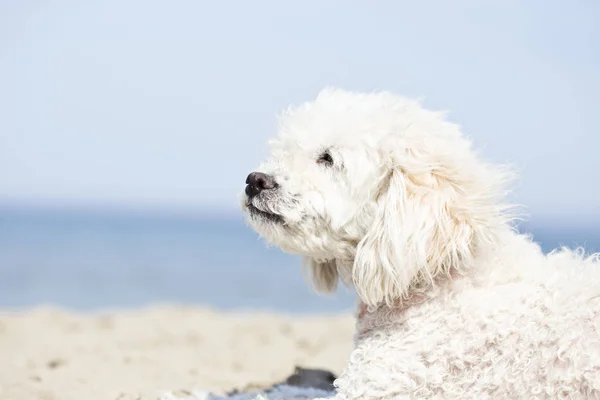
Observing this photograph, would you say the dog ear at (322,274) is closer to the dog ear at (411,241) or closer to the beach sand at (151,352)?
the dog ear at (411,241)

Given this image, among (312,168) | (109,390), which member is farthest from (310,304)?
(312,168)

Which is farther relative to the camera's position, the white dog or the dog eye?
the dog eye

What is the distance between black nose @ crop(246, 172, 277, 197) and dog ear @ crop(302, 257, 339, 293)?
565mm

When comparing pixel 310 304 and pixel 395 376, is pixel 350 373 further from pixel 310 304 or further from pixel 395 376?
pixel 310 304

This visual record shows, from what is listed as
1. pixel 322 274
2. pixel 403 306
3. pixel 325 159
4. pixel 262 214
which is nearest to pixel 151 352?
pixel 322 274

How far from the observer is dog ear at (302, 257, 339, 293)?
A: 4.14 m

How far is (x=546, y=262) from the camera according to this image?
3.50 m

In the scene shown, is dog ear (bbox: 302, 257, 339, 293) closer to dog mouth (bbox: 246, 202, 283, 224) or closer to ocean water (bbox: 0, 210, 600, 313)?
dog mouth (bbox: 246, 202, 283, 224)

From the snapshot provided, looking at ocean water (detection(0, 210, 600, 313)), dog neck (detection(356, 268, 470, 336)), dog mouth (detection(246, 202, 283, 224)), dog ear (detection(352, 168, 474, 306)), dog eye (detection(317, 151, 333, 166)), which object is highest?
ocean water (detection(0, 210, 600, 313))

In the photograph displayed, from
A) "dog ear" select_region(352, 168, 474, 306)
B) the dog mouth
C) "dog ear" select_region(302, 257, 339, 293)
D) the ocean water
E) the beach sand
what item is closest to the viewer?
"dog ear" select_region(352, 168, 474, 306)

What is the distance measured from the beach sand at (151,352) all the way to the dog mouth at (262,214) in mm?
1659

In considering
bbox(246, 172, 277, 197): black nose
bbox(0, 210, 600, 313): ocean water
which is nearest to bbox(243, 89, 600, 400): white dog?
bbox(246, 172, 277, 197): black nose

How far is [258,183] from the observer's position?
378cm

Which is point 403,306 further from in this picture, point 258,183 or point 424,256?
point 258,183
